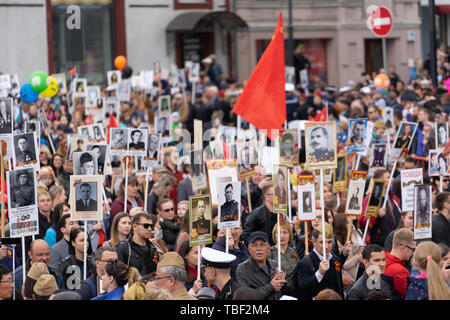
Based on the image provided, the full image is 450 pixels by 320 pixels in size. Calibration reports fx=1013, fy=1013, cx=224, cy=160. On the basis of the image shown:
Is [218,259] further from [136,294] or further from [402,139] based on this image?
[402,139]

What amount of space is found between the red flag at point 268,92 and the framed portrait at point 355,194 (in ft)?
3.44

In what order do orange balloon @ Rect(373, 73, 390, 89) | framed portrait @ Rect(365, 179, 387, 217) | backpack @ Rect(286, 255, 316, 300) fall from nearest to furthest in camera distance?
1. backpack @ Rect(286, 255, 316, 300)
2. framed portrait @ Rect(365, 179, 387, 217)
3. orange balloon @ Rect(373, 73, 390, 89)

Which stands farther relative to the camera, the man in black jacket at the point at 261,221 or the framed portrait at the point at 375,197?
the framed portrait at the point at 375,197

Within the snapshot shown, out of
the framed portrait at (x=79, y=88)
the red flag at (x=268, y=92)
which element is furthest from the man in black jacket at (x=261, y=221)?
the framed portrait at (x=79, y=88)

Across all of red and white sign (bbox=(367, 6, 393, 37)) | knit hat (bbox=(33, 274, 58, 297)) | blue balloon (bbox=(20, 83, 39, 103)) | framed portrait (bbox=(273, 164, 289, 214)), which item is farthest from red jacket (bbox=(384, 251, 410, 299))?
blue balloon (bbox=(20, 83, 39, 103))

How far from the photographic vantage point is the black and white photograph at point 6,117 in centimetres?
1114

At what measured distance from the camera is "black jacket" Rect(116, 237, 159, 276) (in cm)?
966

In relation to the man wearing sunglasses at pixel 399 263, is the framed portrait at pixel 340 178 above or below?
above

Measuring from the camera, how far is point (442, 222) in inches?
412

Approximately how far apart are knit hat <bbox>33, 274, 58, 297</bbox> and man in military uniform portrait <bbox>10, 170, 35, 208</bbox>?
167cm

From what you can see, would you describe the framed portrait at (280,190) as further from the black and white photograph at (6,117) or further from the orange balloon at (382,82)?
the orange balloon at (382,82)

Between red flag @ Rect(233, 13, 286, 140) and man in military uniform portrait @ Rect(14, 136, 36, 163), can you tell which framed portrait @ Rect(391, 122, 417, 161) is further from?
man in military uniform portrait @ Rect(14, 136, 36, 163)

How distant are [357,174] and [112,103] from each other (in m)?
10.2

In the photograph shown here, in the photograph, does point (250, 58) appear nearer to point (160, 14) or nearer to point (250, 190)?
point (160, 14)
